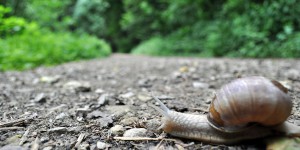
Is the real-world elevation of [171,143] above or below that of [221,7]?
below

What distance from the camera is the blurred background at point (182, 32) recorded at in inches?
261

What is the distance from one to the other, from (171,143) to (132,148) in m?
0.27

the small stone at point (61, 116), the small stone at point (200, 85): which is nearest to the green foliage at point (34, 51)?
the small stone at point (61, 116)

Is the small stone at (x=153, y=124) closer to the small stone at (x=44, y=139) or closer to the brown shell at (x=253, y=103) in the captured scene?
the brown shell at (x=253, y=103)

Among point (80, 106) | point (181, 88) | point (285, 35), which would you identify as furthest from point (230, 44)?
point (80, 106)

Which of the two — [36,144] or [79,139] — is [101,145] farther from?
[36,144]

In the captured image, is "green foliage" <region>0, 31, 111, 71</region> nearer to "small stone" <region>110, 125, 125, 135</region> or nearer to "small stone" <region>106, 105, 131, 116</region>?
"small stone" <region>106, 105, 131, 116</region>

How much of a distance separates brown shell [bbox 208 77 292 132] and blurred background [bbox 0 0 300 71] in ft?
9.81

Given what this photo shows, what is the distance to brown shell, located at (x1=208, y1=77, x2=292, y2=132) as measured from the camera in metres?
1.47

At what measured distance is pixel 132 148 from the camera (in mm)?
1617

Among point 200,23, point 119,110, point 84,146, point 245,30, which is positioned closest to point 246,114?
point 84,146

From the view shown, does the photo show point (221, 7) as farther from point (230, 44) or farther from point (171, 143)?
point (171, 143)

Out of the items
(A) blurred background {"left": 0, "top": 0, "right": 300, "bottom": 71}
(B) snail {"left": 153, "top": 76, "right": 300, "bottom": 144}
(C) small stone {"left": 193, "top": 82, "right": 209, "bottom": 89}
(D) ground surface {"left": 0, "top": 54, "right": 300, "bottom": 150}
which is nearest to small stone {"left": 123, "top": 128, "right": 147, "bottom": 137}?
(D) ground surface {"left": 0, "top": 54, "right": 300, "bottom": 150}

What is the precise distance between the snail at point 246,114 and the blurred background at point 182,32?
2924 millimetres
